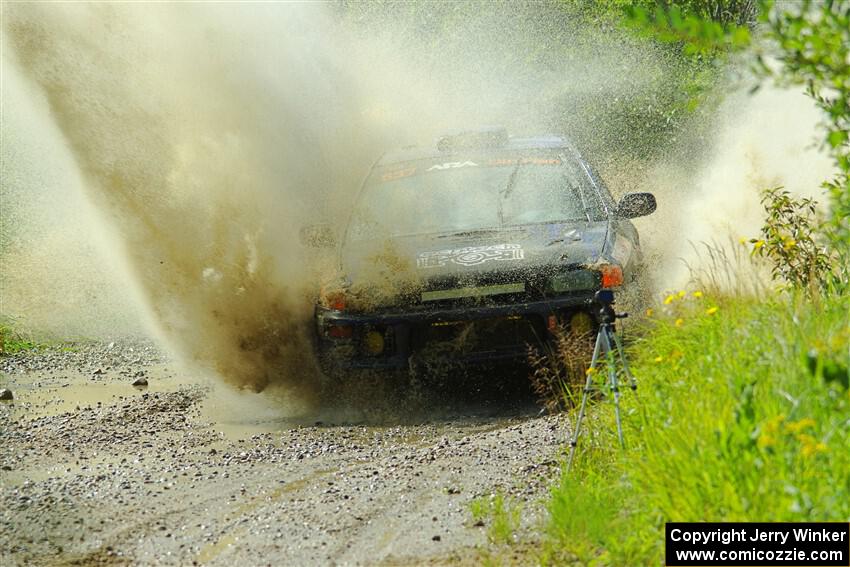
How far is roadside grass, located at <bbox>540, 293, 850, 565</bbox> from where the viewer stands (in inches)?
158

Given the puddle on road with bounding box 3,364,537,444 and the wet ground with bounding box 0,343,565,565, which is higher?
the puddle on road with bounding box 3,364,537,444

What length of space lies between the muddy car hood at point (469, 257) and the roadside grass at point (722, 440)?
1.92 m

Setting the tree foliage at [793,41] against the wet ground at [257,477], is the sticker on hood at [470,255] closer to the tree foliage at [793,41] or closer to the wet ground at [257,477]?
the wet ground at [257,477]

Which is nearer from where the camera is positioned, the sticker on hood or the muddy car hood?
the muddy car hood

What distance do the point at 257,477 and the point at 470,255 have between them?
6.92ft

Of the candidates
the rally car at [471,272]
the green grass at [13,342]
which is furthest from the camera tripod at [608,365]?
the green grass at [13,342]

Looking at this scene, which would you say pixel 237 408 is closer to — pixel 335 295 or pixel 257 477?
pixel 335 295

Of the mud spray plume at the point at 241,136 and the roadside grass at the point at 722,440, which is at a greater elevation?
the mud spray plume at the point at 241,136

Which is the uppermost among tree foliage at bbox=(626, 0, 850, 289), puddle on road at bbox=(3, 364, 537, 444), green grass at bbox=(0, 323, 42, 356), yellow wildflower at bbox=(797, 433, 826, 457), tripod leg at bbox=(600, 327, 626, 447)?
green grass at bbox=(0, 323, 42, 356)

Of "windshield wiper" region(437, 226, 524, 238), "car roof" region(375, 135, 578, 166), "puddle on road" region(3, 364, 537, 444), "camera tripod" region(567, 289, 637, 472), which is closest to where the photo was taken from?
"camera tripod" region(567, 289, 637, 472)

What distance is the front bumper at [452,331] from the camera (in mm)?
7375

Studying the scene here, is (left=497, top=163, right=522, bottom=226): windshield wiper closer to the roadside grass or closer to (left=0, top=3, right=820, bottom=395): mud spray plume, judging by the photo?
(left=0, top=3, right=820, bottom=395): mud spray plume

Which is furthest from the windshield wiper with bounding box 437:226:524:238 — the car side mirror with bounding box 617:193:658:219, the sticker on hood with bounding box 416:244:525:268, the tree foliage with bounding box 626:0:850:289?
the tree foliage with bounding box 626:0:850:289

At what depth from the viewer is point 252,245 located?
30.3ft
